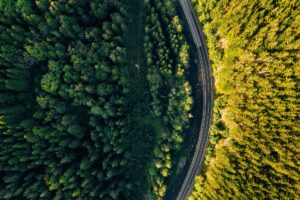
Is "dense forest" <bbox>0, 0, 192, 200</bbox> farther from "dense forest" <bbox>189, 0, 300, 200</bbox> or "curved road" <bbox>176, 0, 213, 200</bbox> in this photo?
"dense forest" <bbox>189, 0, 300, 200</bbox>

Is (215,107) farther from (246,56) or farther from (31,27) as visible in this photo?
(31,27)

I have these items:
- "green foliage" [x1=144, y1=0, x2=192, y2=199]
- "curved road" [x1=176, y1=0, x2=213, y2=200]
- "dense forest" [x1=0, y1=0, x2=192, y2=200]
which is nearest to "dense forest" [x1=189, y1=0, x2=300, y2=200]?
"curved road" [x1=176, y1=0, x2=213, y2=200]

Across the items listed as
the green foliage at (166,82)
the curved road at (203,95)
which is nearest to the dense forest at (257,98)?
the curved road at (203,95)

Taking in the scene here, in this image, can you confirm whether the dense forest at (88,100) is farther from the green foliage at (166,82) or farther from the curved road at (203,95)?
the curved road at (203,95)

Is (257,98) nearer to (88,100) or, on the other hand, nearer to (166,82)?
(166,82)

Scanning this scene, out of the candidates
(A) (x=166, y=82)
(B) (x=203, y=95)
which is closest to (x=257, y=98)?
(B) (x=203, y=95)

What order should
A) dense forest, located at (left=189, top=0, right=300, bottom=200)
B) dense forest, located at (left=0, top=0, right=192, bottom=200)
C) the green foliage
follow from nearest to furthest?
dense forest, located at (left=189, top=0, right=300, bottom=200) < dense forest, located at (left=0, top=0, right=192, bottom=200) < the green foliage
